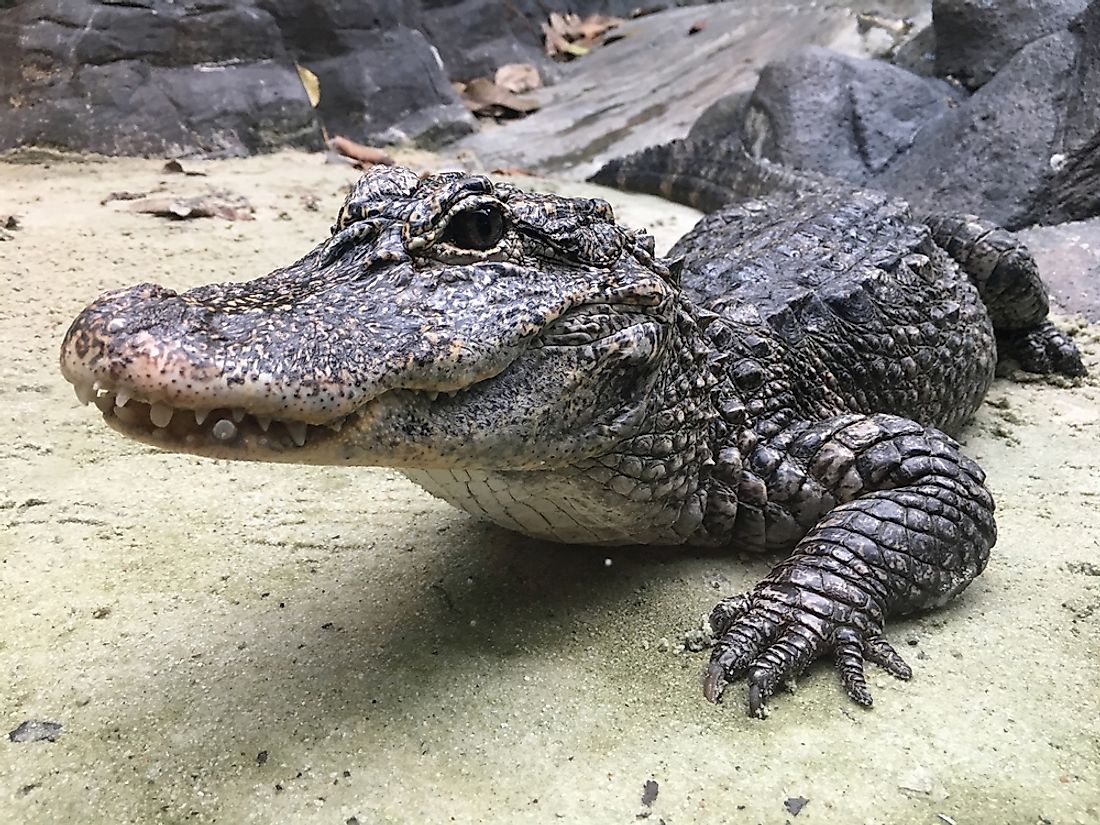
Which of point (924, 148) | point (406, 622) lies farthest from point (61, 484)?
point (924, 148)

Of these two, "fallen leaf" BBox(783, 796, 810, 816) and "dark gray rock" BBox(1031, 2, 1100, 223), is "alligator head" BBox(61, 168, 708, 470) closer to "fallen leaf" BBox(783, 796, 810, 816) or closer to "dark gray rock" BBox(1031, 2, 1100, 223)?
"fallen leaf" BBox(783, 796, 810, 816)

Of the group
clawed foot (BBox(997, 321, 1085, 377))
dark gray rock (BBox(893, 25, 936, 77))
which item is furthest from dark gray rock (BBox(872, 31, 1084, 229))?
clawed foot (BBox(997, 321, 1085, 377))

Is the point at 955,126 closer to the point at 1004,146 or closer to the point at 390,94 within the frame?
the point at 1004,146

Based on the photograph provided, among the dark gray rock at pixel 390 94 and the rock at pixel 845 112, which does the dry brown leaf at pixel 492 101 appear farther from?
the rock at pixel 845 112

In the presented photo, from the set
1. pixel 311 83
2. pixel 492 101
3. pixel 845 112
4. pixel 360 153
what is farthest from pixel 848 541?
pixel 492 101

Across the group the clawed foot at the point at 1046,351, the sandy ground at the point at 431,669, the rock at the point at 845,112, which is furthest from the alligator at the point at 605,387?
the rock at the point at 845,112

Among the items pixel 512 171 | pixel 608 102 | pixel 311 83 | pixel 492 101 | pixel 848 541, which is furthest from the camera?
pixel 608 102
